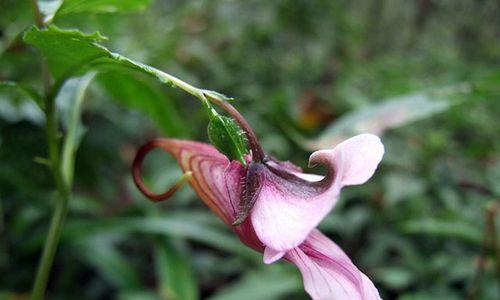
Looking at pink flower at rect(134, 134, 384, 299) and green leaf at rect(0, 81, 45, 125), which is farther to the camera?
green leaf at rect(0, 81, 45, 125)

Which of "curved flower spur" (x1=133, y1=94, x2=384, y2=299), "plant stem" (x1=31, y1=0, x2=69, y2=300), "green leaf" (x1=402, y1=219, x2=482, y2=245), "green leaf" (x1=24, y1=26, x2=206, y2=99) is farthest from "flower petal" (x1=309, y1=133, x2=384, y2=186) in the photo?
"green leaf" (x1=402, y1=219, x2=482, y2=245)

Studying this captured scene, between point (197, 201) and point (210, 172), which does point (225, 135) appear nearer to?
point (210, 172)

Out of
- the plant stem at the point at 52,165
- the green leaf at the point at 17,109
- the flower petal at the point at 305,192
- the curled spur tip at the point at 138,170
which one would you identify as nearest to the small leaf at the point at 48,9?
the plant stem at the point at 52,165

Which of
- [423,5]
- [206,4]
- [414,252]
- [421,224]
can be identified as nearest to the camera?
[421,224]

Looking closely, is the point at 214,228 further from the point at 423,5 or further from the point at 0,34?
the point at 423,5

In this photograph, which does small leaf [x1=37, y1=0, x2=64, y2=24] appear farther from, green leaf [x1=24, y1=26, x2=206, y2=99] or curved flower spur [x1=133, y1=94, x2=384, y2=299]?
curved flower spur [x1=133, y1=94, x2=384, y2=299]

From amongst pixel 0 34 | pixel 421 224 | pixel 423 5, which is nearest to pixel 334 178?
pixel 421 224
